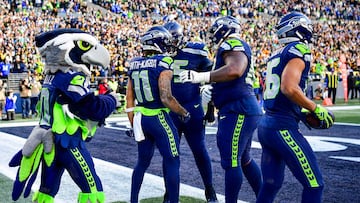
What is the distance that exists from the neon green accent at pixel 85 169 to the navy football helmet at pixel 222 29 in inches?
73.7

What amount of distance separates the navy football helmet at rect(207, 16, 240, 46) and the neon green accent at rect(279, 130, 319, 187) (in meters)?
1.38

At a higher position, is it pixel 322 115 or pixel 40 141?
pixel 322 115

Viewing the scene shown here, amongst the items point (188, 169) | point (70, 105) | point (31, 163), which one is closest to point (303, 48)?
point (70, 105)

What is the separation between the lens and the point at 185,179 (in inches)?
262

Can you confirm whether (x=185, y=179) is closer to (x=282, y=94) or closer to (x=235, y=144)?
(x=235, y=144)

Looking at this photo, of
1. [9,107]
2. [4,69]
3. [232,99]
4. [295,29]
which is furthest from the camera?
[4,69]

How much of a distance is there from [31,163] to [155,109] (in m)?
1.48

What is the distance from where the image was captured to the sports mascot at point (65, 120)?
3.85 meters

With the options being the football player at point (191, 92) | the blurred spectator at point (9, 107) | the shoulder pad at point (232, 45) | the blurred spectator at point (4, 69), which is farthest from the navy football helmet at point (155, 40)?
the blurred spectator at point (4, 69)

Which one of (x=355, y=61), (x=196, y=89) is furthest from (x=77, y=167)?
(x=355, y=61)

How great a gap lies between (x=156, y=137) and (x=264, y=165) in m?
1.28

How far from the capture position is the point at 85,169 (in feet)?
12.6

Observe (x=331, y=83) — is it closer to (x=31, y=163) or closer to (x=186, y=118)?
(x=186, y=118)

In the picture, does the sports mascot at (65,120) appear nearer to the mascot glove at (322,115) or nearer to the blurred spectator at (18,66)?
the mascot glove at (322,115)
